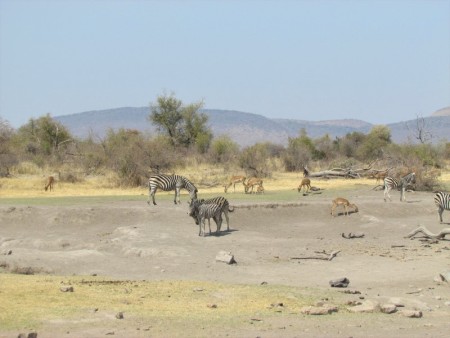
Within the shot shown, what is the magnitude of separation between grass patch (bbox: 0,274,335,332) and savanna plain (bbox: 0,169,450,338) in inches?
1.2

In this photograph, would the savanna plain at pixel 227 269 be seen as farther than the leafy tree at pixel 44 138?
Result: No

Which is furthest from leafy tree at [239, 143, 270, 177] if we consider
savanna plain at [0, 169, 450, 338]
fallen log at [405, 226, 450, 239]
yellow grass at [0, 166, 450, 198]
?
fallen log at [405, 226, 450, 239]

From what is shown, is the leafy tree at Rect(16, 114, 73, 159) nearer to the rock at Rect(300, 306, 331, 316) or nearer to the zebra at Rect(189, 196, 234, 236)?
the zebra at Rect(189, 196, 234, 236)

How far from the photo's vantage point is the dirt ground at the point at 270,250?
1249cm

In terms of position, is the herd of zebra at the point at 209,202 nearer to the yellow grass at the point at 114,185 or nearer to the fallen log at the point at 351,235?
the fallen log at the point at 351,235

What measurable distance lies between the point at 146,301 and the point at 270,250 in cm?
833

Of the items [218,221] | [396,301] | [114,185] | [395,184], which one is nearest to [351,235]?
[218,221]

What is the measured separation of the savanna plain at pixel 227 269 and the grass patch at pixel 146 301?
0.10ft

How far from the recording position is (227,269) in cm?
1880

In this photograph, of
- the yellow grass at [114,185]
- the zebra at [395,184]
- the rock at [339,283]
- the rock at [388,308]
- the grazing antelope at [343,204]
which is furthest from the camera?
the yellow grass at [114,185]

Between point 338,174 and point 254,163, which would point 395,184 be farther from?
point 254,163

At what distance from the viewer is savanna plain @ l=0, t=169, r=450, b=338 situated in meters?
12.0

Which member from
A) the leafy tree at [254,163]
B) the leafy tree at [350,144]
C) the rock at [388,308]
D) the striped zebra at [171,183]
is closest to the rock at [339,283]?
the rock at [388,308]

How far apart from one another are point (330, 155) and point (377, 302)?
181 ft
